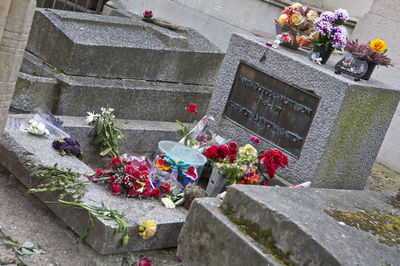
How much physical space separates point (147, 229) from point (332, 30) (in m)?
2.64

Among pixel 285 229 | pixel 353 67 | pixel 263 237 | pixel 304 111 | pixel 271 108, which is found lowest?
pixel 263 237

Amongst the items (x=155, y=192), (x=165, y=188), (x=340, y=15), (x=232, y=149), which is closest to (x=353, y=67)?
(x=340, y=15)

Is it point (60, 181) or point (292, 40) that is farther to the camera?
point (292, 40)

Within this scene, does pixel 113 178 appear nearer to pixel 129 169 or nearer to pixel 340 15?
pixel 129 169

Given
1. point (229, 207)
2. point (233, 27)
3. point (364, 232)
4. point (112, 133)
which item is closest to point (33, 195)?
point (112, 133)

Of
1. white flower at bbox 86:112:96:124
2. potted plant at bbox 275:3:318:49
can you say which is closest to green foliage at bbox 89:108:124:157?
→ white flower at bbox 86:112:96:124

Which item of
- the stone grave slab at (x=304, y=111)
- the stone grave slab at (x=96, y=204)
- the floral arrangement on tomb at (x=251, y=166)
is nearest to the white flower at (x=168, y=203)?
the stone grave slab at (x=96, y=204)

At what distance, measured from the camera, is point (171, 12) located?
9.14m

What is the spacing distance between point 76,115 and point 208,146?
4.26 ft

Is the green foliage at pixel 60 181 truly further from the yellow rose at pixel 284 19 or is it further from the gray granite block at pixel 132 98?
the yellow rose at pixel 284 19

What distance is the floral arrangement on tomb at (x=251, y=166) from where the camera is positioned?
197 inches

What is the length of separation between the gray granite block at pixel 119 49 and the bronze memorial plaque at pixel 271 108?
833mm

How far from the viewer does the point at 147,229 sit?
4055mm

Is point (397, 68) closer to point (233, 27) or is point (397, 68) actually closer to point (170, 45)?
point (233, 27)
